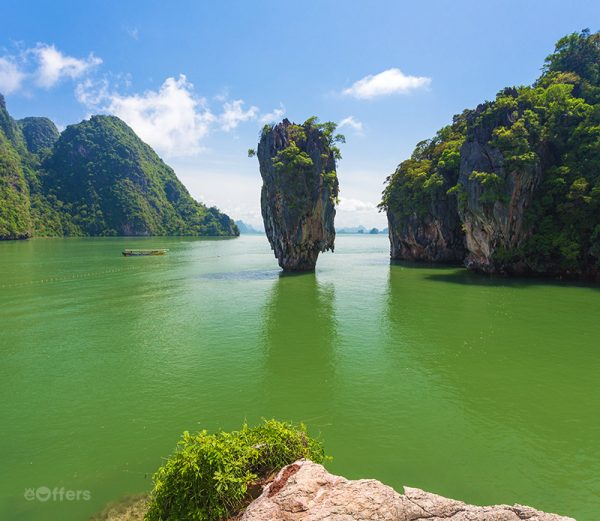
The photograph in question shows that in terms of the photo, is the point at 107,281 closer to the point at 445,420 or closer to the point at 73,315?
the point at 73,315

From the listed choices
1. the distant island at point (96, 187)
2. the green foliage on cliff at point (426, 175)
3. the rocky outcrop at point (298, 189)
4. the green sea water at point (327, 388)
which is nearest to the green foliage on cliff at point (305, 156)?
the rocky outcrop at point (298, 189)

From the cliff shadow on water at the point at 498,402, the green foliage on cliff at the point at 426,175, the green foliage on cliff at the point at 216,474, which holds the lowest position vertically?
the cliff shadow on water at the point at 498,402

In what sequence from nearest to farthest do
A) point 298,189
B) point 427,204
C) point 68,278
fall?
point 68,278 → point 298,189 → point 427,204

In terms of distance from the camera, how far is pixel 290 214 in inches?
1576

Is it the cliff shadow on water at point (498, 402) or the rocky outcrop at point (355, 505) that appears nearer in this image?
the rocky outcrop at point (355, 505)

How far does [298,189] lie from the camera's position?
130ft

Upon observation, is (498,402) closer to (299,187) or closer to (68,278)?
(299,187)

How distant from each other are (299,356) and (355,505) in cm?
1154

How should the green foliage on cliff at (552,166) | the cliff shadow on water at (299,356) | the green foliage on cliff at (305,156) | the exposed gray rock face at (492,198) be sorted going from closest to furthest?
the cliff shadow on water at (299,356) < the green foliage on cliff at (552,166) < the exposed gray rock face at (492,198) < the green foliage on cliff at (305,156)

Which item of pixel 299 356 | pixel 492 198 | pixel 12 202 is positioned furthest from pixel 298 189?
pixel 12 202

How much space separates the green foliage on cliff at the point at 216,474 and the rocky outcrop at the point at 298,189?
35.0m

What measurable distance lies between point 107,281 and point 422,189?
39.4 meters

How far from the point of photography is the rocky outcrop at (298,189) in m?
39.4

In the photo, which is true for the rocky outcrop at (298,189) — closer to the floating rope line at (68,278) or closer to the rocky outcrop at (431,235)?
the rocky outcrop at (431,235)
